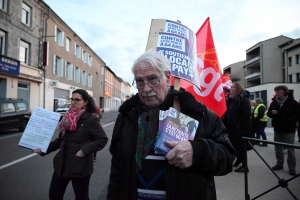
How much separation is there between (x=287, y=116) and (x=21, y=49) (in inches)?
767

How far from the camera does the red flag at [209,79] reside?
3947 mm

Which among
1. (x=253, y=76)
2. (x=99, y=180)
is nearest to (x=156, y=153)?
(x=99, y=180)

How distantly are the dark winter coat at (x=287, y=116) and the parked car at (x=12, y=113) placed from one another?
36.5 feet

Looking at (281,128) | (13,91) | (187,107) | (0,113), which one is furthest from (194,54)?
(13,91)

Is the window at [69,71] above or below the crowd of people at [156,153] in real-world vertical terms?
above

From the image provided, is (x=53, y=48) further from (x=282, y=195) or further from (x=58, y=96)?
(x=282, y=195)

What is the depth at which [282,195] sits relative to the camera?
2.62 meters

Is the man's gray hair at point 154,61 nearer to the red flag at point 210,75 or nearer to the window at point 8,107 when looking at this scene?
the red flag at point 210,75

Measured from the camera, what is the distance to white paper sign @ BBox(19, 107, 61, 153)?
110 inches

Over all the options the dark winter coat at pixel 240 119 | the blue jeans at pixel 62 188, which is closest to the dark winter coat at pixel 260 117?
the dark winter coat at pixel 240 119

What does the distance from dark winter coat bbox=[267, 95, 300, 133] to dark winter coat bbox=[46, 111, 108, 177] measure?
3947mm

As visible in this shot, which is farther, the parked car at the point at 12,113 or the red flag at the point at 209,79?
the parked car at the point at 12,113

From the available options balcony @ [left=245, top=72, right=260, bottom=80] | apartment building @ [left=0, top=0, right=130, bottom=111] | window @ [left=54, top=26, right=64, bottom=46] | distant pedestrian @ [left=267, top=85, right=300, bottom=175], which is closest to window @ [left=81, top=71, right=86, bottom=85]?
apartment building @ [left=0, top=0, right=130, bottom=111]

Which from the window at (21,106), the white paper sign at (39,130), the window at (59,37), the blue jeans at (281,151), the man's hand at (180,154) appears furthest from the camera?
the window at (59,37)
